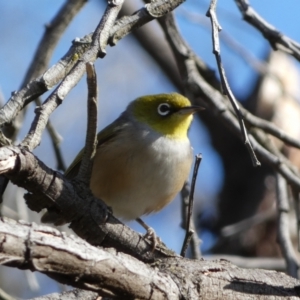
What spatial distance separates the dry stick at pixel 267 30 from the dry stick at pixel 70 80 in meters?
1.29

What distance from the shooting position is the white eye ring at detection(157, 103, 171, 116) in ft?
17.5

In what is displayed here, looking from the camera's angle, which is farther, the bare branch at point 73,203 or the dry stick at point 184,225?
the dry stick at point 184,225

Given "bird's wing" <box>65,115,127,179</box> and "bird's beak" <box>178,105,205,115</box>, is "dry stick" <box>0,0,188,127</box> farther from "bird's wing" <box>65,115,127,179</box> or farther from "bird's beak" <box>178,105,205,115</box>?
"bird's wing" <box>65,115,127,179</box>

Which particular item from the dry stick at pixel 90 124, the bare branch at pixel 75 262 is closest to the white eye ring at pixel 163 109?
the dry stick at pixel 90 124

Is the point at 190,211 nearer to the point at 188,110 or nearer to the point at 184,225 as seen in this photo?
the point at 184,225

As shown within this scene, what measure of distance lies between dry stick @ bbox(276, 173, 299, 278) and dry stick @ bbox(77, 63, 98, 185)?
1875 millimetres

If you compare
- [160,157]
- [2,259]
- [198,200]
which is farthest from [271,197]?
[2,259]

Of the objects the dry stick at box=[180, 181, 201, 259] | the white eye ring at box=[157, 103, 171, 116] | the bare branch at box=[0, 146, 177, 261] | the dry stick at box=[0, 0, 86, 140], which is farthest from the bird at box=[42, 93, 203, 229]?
the bare branch at box=[0, 146, 177, 261]

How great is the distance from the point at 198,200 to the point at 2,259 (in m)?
8.45

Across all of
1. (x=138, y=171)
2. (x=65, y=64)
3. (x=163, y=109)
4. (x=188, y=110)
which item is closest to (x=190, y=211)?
(x=65, y=64)

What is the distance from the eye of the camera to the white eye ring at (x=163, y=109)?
210 inches

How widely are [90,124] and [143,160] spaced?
2.02 metres

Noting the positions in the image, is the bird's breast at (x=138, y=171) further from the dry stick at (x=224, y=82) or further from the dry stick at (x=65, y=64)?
the dry stick at (x=224, y=82)

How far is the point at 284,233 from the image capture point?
14.6 ft
